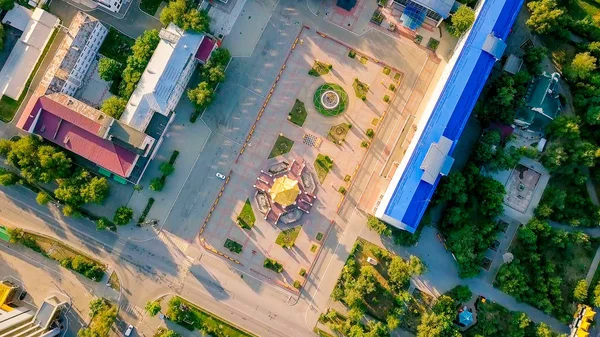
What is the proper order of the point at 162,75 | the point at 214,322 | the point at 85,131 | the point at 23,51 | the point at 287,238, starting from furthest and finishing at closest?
the point at 287,238 < the point at 214,322 < the point at 23,51 < the point at 85,131 < the point at 162,75

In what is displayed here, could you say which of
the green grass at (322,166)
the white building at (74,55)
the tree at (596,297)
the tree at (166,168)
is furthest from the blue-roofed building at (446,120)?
the white building at (74,55)

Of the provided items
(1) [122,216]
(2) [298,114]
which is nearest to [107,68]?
(1) [122,216]

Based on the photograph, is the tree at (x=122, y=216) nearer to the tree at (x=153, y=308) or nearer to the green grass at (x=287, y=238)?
the tree at (x=153, y=308)

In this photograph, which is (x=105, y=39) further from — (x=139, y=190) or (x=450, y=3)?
(x=450, y=3)

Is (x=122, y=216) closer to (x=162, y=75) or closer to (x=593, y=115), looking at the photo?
(x=162, y=75)

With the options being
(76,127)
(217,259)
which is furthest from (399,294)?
(76,127)

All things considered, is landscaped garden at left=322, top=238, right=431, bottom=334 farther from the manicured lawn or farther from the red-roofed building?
the manicured lawn

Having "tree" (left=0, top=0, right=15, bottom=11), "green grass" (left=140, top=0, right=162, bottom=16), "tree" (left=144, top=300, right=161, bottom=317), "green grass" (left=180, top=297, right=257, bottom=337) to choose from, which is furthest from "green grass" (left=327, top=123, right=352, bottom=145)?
"tree" (left=0, top=0, right=15, bottom=11)
